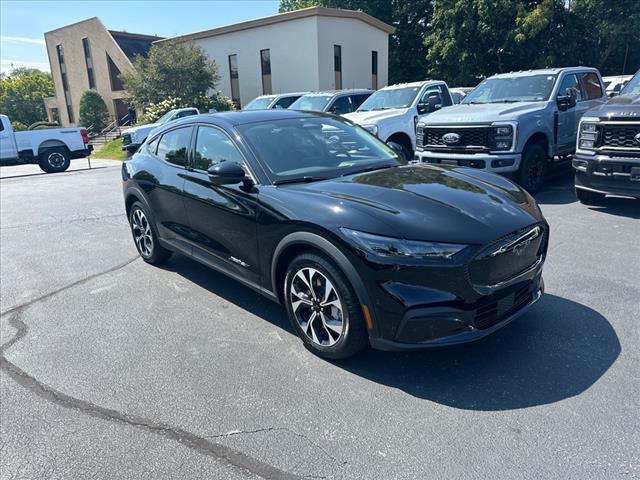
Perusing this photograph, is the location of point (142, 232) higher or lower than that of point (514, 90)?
lower

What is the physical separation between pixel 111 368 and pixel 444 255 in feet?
8.06

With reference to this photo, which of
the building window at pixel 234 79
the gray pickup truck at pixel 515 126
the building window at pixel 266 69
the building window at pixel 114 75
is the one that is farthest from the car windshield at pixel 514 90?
the building window at pixel 114 75

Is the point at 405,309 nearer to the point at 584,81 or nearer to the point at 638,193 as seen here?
the point at 638,193

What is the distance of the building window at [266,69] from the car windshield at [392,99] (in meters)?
18.2

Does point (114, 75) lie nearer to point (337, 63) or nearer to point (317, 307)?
point (337, 63)

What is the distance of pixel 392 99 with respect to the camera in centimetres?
1095

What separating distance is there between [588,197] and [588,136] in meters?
0.99

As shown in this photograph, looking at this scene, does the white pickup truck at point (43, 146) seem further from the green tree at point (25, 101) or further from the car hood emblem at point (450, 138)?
the green tree at point (25, 101)

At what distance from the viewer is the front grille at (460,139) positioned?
7.67 m

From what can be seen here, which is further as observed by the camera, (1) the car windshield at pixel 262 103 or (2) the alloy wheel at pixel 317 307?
(1) the car windshield at pixel 262 103

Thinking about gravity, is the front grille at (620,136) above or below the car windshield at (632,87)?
below

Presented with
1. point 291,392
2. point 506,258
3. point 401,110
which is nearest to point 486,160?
point 401,110

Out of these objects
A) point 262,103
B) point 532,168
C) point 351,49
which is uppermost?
point 351,49

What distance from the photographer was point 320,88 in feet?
84.9
